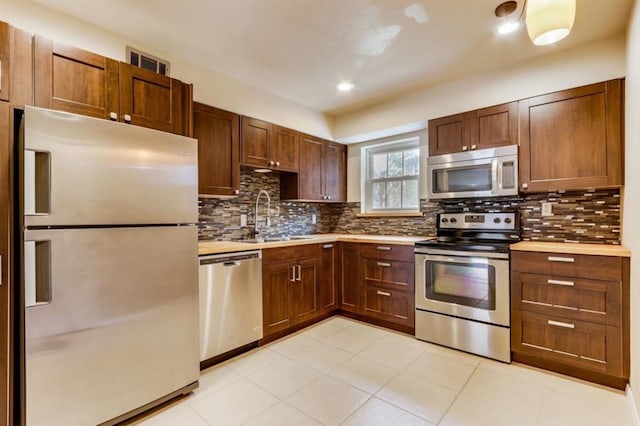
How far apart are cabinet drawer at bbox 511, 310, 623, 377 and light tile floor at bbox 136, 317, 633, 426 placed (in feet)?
0.50

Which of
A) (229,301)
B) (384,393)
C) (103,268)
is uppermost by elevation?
(103,268)

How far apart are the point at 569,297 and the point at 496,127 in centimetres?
154

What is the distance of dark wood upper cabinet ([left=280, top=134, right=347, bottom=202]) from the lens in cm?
370

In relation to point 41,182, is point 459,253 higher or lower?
lower

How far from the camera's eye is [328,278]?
3502 mm

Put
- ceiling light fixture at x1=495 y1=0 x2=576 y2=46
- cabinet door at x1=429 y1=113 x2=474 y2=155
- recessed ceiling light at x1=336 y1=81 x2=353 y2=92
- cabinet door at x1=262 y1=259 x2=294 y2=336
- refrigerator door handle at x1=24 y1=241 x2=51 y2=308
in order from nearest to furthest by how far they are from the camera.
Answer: ceiling light fixture at x1=495 y1=0 x2=576 y2=46, refrigerator door handle at x1=24 y1=241 x2=51 y2=308, cabinet door at x1=262 y1=259 x2=294 y2=336, cabinet door at x1=429 y1=113 x2=474 y2=155, recessed ceiling light at x1=336 y1=81 x2=353 y2=92

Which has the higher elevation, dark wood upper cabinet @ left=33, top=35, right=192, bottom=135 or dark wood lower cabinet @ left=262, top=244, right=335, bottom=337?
dark wood upper cabinet @ left=33, top=35, right=192, bottom=135

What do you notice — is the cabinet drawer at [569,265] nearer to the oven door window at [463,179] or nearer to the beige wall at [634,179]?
the beige wall at [634,179]

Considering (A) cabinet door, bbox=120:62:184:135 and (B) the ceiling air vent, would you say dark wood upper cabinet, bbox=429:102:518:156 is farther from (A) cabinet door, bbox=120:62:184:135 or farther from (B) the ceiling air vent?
(B) the ceiling air vent

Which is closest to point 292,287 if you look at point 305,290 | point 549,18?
point 305,290

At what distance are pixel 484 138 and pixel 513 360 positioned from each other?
1932 mm

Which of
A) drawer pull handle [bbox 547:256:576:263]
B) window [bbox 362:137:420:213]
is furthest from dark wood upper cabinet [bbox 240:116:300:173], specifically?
drawer pull handle [bbox 547:256:576:263]

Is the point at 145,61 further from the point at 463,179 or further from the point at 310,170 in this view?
the point at 463,179

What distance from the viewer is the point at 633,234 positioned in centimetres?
200
